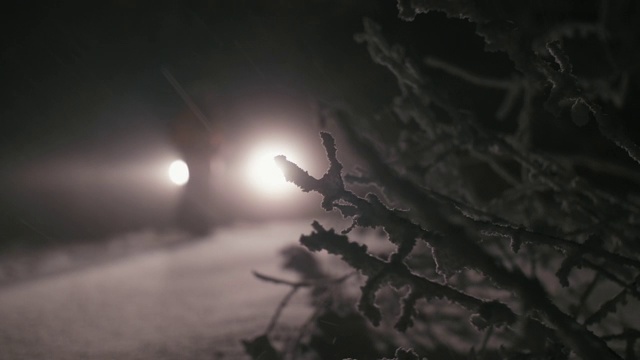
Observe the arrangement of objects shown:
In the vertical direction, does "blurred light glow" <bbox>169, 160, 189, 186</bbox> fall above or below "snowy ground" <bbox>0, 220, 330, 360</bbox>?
above

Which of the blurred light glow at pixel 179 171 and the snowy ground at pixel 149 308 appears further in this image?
Result: the blurred light glow at pixel 179 171

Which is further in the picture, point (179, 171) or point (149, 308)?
point (179, 171)

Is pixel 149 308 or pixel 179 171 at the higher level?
pixel 179 171

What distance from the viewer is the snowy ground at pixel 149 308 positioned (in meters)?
2.68

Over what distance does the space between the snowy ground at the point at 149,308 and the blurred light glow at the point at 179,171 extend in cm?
155

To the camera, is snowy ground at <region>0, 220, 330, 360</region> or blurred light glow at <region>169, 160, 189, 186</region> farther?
blurred light glow at <region>169, 160, 189, 186</region>

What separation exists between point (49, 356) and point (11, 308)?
101 cm

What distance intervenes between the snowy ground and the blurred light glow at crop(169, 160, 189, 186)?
1548 mm

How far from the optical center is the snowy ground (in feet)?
8.80

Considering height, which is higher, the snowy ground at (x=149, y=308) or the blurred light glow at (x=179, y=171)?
the blurred light glow at (x=179, y=171)

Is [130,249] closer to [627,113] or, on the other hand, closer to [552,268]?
[552,268]

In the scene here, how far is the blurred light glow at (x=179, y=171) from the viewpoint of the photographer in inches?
241

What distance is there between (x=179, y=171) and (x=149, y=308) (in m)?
3.10

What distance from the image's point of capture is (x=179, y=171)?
6.21m
